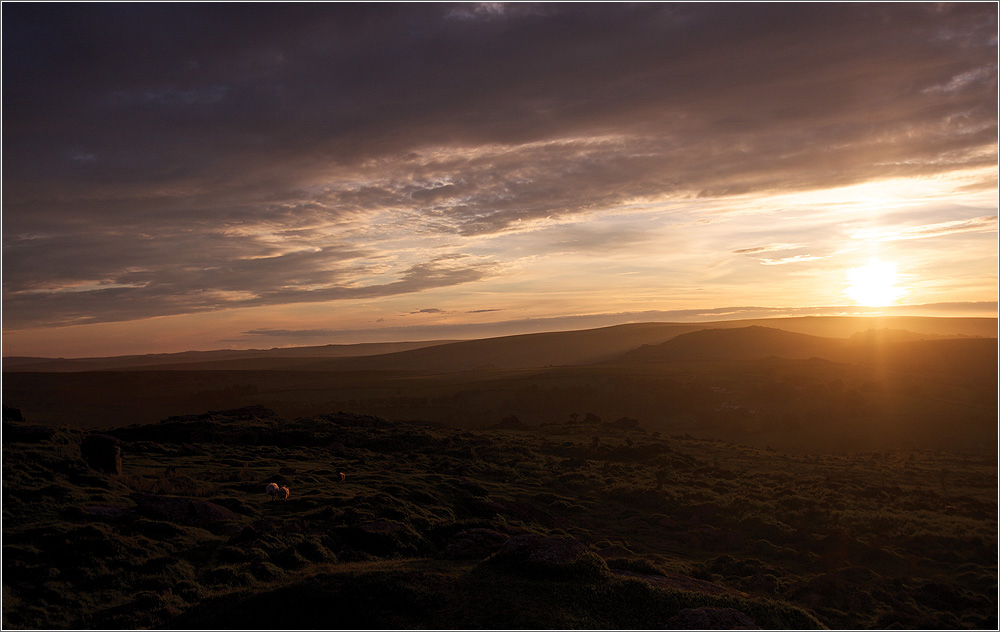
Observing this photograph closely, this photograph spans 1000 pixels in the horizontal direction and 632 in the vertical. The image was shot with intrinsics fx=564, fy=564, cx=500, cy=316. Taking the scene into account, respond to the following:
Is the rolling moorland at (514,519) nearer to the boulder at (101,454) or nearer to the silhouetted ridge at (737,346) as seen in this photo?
the boulder at (101,454)

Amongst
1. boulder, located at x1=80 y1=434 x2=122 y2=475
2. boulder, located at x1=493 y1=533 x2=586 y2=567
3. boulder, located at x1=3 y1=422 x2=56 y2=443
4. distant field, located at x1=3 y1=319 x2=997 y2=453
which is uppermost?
boulder, located at x1=3 y1=422 x2=56 y2=443

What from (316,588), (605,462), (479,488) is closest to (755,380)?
(605,462)

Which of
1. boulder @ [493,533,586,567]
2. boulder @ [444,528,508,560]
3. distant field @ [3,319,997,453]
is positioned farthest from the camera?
distant field @ [3,319,997,453]

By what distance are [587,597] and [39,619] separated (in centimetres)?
1100

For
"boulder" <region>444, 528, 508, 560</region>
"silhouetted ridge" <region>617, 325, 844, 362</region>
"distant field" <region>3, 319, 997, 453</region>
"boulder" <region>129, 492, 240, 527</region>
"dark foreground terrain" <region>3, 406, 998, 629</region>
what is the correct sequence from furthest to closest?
1. "silhouetted ridge" <region>617, 325, 844, 362</region>
2. "distant field" <region>3, 319, 997, 453</region>
3. "boulder" <region>129, 492, 240, 527</region>
4. "boulder" <region>444, 528, 508, 560</region>
5. "dark foreground terrain" <region>3, 406, 998, 629</region>

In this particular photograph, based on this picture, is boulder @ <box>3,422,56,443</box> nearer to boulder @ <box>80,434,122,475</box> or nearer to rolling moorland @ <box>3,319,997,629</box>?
rolling moorland @ <box>3,319,997,629</box>

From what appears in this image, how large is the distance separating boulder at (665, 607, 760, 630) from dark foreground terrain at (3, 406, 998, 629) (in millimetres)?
47

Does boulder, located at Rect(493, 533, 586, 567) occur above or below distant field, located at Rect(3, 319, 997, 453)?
above

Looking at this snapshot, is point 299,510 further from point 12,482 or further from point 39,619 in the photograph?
point 39,619

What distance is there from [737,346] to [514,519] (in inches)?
4461

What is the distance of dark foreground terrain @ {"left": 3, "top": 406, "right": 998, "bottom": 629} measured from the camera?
1171cm

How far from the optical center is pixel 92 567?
520 inches

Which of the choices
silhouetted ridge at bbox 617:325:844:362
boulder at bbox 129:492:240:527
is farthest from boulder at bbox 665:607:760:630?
silhouetted ridge at bbox 617:325:844:362

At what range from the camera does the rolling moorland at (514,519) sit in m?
11.9
